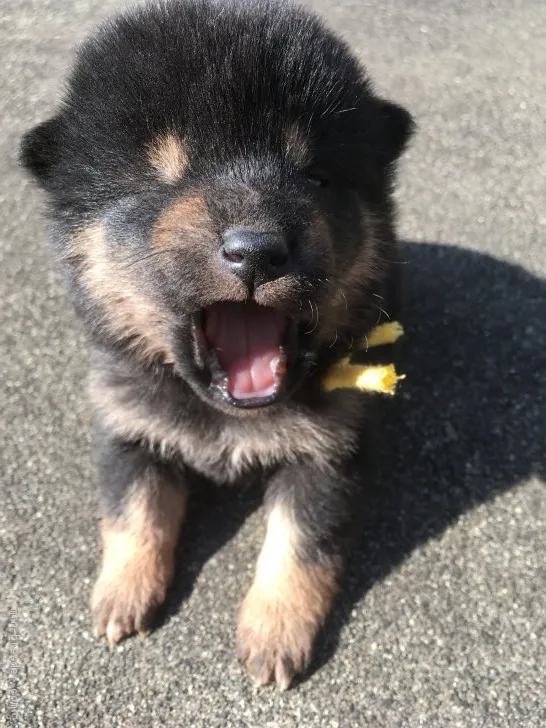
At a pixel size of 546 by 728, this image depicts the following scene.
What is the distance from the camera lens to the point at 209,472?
2.51m

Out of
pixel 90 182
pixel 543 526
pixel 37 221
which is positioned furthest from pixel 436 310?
pixel 37 221

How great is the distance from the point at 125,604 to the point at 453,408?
1.55m

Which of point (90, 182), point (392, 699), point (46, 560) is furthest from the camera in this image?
point (46, 560)

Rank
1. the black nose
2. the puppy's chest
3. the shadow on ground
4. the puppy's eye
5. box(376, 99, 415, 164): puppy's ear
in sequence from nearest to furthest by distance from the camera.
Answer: the black nose < the puppy's eye < box(376, 99, 415, 164): puppy's ear < the puppy's chest < the shadow on ground

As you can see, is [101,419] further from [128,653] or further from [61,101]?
[61,101]

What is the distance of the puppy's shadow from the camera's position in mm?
2684

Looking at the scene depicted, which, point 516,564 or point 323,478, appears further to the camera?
point 516,564

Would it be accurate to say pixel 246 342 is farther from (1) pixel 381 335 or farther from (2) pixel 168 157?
(2) pixel 168 157

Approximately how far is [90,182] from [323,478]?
120 centimetres

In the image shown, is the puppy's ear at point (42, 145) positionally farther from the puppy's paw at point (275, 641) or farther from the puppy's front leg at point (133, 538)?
the puppy's paw at point (275, 641)

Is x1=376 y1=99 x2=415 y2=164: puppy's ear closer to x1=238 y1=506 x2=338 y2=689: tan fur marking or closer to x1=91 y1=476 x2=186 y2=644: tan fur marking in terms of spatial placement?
x1=238 y1=506 x2=338 y2=689: tan fur marking

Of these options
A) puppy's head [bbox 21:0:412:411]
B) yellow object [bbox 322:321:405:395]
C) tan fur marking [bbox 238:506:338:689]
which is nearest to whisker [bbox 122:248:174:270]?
puppy's head [bbox 21:0:412:411]

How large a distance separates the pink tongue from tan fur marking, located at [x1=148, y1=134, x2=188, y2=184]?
40cm

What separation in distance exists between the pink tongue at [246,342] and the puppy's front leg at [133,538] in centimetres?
62
